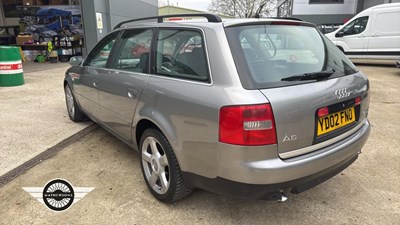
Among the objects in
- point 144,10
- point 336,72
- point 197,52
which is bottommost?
point 336,72

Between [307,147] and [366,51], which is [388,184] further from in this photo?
[366,51]

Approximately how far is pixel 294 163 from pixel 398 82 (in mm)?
8556

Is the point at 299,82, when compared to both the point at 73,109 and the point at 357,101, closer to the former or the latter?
the point at 357,101

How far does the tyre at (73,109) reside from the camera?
4.77m

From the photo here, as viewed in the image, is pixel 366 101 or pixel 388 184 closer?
pixel 366 101

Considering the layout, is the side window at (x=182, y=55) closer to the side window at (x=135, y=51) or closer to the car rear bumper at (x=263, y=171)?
the side window at (x=135, y=51)

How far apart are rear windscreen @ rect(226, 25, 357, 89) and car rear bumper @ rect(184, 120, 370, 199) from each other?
458 millimetres

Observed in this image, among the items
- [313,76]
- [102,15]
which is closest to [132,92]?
[313,76]

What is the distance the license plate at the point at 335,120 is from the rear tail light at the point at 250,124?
0.45 meters

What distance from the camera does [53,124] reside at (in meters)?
4.79

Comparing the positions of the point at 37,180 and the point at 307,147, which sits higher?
the point at 307,147

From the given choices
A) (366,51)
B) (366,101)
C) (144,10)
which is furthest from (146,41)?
(144,10)

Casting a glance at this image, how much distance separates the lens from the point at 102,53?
386 cm

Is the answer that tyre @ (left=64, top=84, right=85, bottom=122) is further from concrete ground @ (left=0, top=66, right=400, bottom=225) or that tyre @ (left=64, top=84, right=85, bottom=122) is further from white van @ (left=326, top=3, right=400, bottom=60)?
white van @ (left=326, top=3, right=400, bottom=60)
